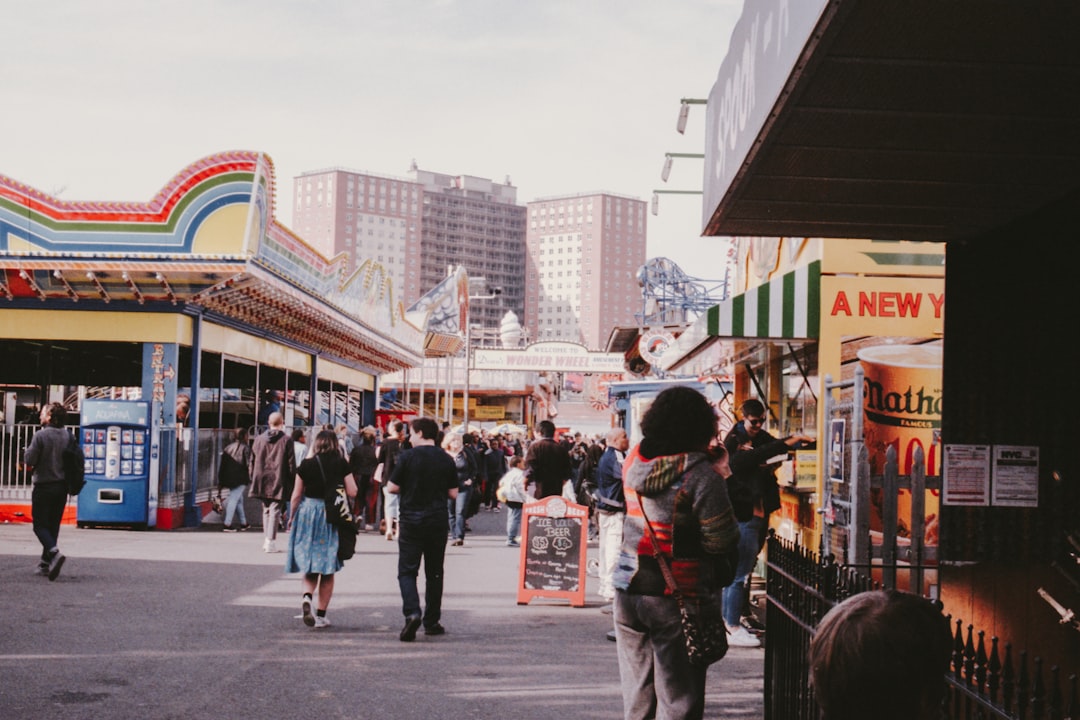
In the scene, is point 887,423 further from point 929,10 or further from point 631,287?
point 631,287

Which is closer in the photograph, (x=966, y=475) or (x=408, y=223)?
(x=966, y=475)

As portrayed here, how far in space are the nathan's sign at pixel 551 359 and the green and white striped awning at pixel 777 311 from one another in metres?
44.2

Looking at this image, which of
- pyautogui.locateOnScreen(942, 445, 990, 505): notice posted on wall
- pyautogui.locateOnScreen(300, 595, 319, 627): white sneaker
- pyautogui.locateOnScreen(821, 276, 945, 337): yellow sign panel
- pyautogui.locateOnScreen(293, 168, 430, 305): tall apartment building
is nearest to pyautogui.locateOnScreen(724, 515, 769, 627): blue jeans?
pyautogui.locateOnScreen(942, 445, 990, 505): notice posted on wall

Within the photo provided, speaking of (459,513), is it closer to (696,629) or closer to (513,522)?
(513,522)

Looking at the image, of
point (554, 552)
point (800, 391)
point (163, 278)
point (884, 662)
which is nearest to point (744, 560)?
point (554, 552)

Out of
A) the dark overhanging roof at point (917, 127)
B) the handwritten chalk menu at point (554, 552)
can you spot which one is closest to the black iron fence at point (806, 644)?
the dark overhanging roof at point (917, 127)

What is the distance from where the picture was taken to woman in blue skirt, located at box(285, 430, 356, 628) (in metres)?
9.43

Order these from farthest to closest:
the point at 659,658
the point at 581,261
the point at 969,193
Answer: the point at 581,261
the point at 969,193
the point at 659,658

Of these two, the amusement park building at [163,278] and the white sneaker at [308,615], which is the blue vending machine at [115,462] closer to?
the amusement park building at [163,278]

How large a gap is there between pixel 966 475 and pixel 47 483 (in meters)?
9.11

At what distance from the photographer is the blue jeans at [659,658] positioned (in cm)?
483

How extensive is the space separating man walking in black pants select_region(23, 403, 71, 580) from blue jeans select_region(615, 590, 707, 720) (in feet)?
28.1

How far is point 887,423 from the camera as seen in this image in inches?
418

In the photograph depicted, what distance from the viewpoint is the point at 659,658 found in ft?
16.0
